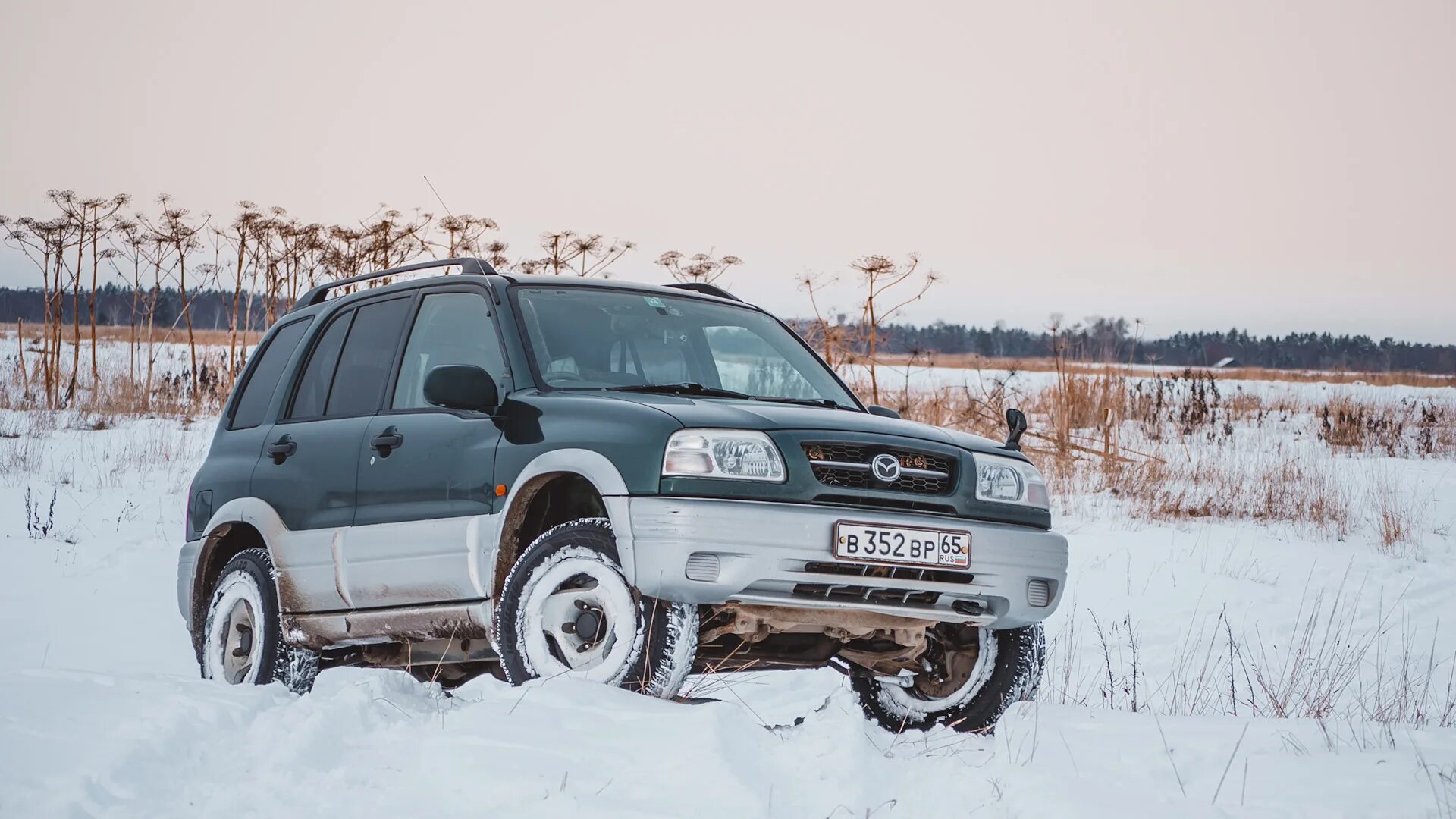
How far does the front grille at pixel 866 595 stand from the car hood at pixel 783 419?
55cm

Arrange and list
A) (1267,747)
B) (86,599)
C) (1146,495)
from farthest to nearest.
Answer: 1. (1146,495)
2. (86,599)
3. (1267,747)

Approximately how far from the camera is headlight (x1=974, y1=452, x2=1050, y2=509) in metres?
5.03

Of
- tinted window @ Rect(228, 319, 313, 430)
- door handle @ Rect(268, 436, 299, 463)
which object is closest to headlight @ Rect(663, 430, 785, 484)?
door handle @ Rect(268, 436, 299, 463)

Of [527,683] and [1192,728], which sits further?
[1192,728]

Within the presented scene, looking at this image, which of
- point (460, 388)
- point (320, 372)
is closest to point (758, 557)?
point (460, 388)

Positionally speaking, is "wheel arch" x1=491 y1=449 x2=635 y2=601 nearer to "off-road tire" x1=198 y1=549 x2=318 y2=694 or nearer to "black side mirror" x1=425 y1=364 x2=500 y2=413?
"black side mirror" x1=425 y1=364 x2=500 y2=413

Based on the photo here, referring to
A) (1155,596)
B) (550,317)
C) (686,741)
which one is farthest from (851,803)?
(1155,596)

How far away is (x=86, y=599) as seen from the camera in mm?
9703

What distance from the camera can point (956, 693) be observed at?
5496mm

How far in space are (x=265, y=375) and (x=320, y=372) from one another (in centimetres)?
62

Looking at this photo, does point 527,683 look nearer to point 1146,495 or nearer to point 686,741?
point 686,741

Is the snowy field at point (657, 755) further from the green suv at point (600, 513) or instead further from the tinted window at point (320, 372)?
the tinted window at point (320, 372)

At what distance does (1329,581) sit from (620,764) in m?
8.76

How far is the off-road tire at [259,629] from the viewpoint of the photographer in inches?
240
